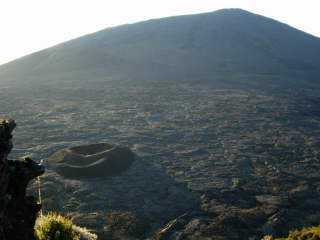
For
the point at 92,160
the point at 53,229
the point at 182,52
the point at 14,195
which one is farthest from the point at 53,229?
the point at 182,52

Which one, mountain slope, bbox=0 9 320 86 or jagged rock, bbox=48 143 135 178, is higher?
mountain slope, bbox=0 9 320 86

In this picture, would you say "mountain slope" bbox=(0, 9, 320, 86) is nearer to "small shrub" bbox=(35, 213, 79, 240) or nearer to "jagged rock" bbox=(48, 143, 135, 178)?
"jagged rock" bbox=(48, 143, 135, 178)

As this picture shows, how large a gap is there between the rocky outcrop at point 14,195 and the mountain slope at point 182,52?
6012 centimetres

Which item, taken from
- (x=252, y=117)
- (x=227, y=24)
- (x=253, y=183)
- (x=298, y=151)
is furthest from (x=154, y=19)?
(x=253, y=183)

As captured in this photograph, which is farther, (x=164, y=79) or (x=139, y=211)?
(x=164, y=79)

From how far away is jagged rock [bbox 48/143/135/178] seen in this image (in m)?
32.3

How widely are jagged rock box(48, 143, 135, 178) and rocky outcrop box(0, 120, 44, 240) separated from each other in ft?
64.1

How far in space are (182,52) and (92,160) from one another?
5743 centimetres

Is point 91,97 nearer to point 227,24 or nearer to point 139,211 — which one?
point 139,211

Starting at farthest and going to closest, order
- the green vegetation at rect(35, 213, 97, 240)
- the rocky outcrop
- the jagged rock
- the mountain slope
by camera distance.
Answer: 1. the mountain slope
2. the jagged rock
3. the green vegetation at rect(35, 213, 97, 240)
4. the rocky outcrop

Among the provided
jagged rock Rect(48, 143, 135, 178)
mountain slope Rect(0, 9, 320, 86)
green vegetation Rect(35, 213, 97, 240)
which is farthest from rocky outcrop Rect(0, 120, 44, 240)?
mountain slope Rect(0, 9, 320, 86)

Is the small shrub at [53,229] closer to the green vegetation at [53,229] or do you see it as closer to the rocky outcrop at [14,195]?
the green vegetation at [53,229]

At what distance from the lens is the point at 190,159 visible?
3709 centimetres

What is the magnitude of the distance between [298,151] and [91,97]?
27538 mm
